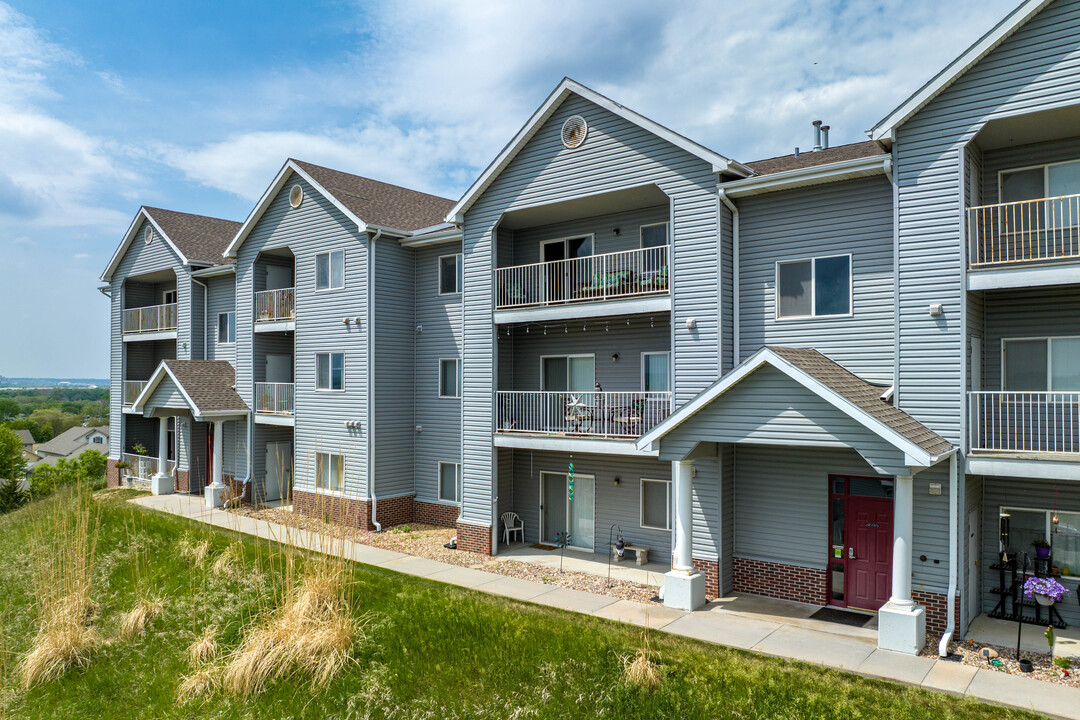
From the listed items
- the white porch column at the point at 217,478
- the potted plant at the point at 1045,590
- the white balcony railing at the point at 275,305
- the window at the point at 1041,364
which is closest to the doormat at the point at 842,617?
the potted plant at the point at 1045,590

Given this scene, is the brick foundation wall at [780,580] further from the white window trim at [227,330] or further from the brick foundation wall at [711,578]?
the white window trim at [227,330]

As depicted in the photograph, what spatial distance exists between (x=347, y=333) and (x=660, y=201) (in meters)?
10.3

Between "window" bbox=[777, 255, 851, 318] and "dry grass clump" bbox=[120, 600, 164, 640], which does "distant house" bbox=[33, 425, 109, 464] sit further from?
"window" bbox=[777, 255, 851, 318]

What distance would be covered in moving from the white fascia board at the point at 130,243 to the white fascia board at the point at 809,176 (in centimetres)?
2146

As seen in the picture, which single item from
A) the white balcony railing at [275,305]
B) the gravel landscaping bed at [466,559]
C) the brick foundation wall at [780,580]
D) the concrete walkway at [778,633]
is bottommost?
the gravel landscaping bed at [466,559]

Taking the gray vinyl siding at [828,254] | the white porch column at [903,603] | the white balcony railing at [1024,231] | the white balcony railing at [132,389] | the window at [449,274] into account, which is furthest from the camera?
the white balcony railing at [132,389]

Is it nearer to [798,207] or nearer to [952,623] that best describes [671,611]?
[952,623]

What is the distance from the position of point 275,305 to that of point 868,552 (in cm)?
1924

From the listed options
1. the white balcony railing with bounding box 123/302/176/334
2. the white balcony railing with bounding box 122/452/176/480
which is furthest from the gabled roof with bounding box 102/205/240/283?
the white balcony railing with bounding box 122/452/176/480

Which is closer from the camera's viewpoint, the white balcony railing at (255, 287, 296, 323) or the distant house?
the white balcony railing at (255, 287, 296, 323)

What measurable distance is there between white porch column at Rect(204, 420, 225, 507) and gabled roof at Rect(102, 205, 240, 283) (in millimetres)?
6890

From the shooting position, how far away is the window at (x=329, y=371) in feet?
68.6

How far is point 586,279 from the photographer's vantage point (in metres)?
16.4

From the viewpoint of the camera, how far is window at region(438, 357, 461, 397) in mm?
20141
